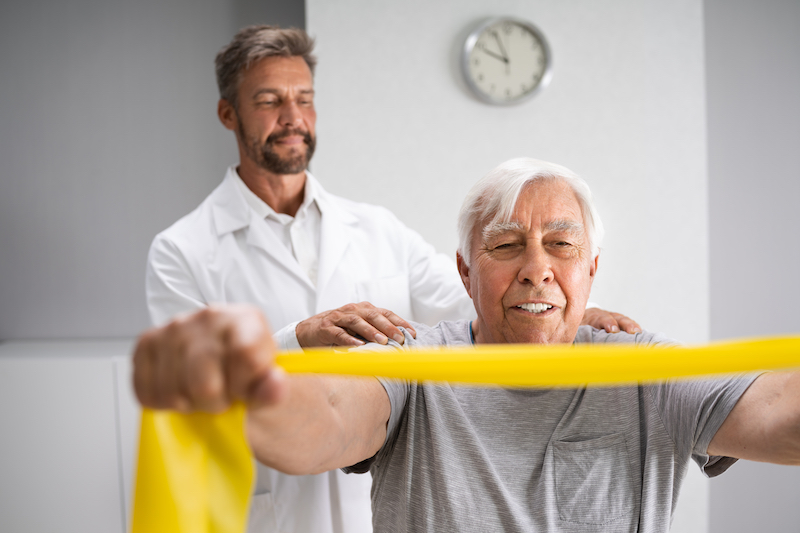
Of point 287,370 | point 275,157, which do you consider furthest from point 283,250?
point 287,370

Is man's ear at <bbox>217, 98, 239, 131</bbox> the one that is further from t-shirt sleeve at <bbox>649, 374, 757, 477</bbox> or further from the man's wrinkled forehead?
t-shirt sleeve at <bbox>649, 374, 757, 477</bbox>

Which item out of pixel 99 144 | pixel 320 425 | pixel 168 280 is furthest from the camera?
pixel 99 144

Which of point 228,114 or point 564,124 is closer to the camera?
point 228,114

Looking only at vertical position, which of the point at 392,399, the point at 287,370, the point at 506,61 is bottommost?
the point at 392,399

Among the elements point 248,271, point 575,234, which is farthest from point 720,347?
point 248,271

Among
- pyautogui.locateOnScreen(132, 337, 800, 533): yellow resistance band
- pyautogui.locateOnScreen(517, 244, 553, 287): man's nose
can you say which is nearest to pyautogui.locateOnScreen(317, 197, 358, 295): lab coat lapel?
pyautogui.locateOnScreen(517, 244, 553, 287): man's nose

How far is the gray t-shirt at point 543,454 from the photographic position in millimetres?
969

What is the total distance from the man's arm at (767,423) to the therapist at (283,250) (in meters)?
0.84

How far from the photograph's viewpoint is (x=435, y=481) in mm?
997

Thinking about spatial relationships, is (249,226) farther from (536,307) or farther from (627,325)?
(627,325)

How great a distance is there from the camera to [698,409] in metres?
0.97

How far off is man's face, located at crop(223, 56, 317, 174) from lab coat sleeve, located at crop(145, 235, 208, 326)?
381mm

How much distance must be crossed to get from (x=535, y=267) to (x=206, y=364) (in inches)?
28.2

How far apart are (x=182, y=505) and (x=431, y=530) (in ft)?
1.64
